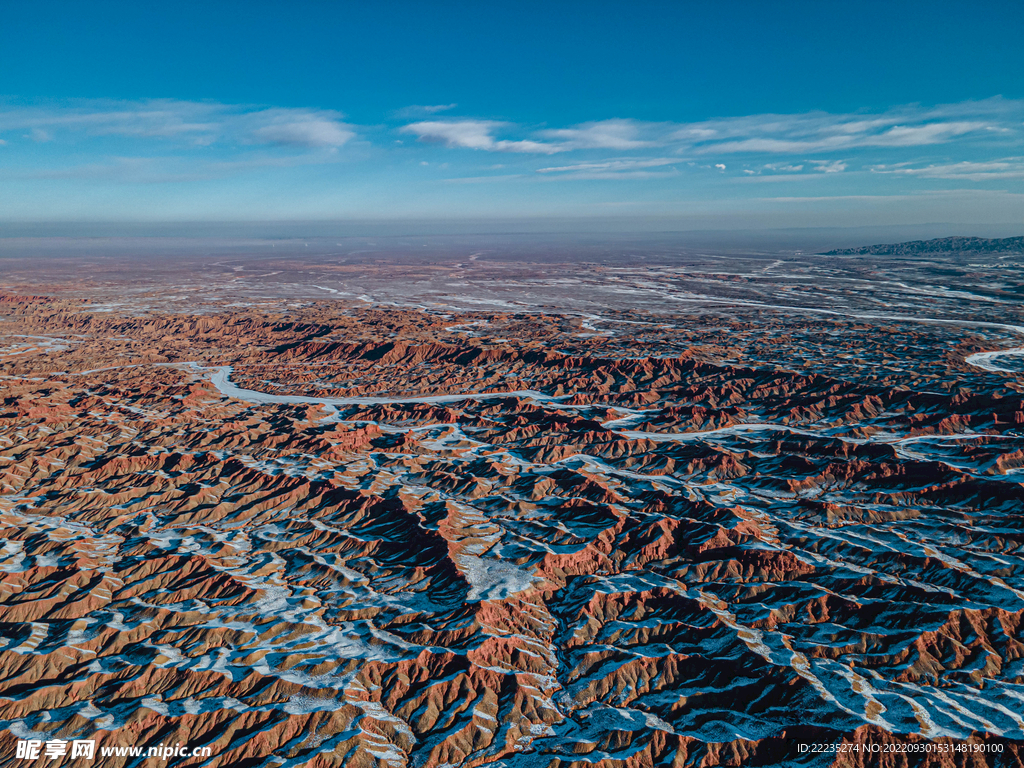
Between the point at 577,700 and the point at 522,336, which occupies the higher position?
the point at 522,336

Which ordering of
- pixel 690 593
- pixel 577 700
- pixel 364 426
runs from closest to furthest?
pixel 577 700 < pixel 690 593 < pixel 364 426

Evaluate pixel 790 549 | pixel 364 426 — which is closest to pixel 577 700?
pixel 790 549

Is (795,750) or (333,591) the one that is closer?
(795,750)

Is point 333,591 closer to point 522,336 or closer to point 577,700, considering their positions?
point 577,700

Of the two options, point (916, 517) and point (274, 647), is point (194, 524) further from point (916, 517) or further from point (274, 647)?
point (916, 517)

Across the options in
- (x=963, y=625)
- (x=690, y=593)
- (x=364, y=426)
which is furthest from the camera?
(x=364, y=426)

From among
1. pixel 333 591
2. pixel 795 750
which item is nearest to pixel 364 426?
pixel 333 591
